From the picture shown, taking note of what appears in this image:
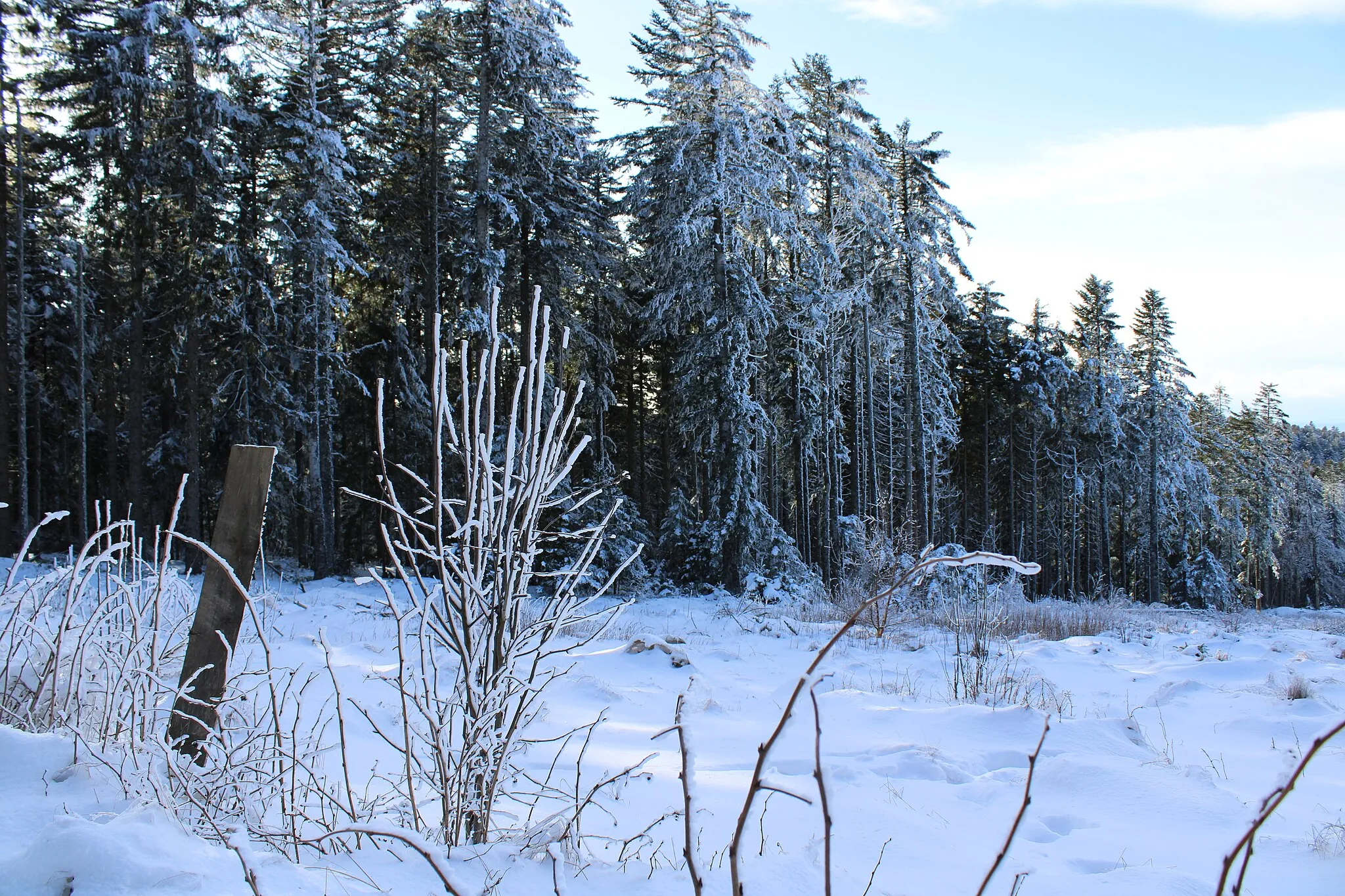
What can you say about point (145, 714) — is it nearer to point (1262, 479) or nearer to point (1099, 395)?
point (1099, 395)

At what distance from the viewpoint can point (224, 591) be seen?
2.68m

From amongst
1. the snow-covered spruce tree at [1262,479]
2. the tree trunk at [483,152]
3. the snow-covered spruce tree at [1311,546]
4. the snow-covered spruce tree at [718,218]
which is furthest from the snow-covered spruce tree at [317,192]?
the snow-covered spruce tree at [1311,546]

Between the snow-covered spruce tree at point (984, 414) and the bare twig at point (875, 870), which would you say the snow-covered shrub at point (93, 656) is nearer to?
the bare twig at point (875, 870)

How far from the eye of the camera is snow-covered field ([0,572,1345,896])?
1938mm

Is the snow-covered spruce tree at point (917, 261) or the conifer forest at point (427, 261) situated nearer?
the conifer forest at point (427, 261)

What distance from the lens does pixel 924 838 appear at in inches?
118

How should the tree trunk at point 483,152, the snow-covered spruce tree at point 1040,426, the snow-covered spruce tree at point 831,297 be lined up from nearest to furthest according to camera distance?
1. the tree trunk at point 483,152
2. the snow-covered spruce tree at point 831,297
3. the snow-covered spruce tree at point 1040,426

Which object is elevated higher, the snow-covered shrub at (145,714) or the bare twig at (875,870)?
the snow-covered shrub at (145,714)

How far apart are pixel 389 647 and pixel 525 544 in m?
5.54

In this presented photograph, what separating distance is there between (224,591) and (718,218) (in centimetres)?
1395

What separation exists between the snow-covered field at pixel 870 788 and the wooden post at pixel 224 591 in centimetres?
44

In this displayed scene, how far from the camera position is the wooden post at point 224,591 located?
2676 millimetres

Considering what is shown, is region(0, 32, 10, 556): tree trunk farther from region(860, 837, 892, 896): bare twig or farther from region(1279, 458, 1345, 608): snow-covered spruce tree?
region(1279, 458, 1345, 608): snow-covered spruce tree

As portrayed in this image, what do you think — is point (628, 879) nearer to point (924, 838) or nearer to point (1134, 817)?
point (924, 838)
